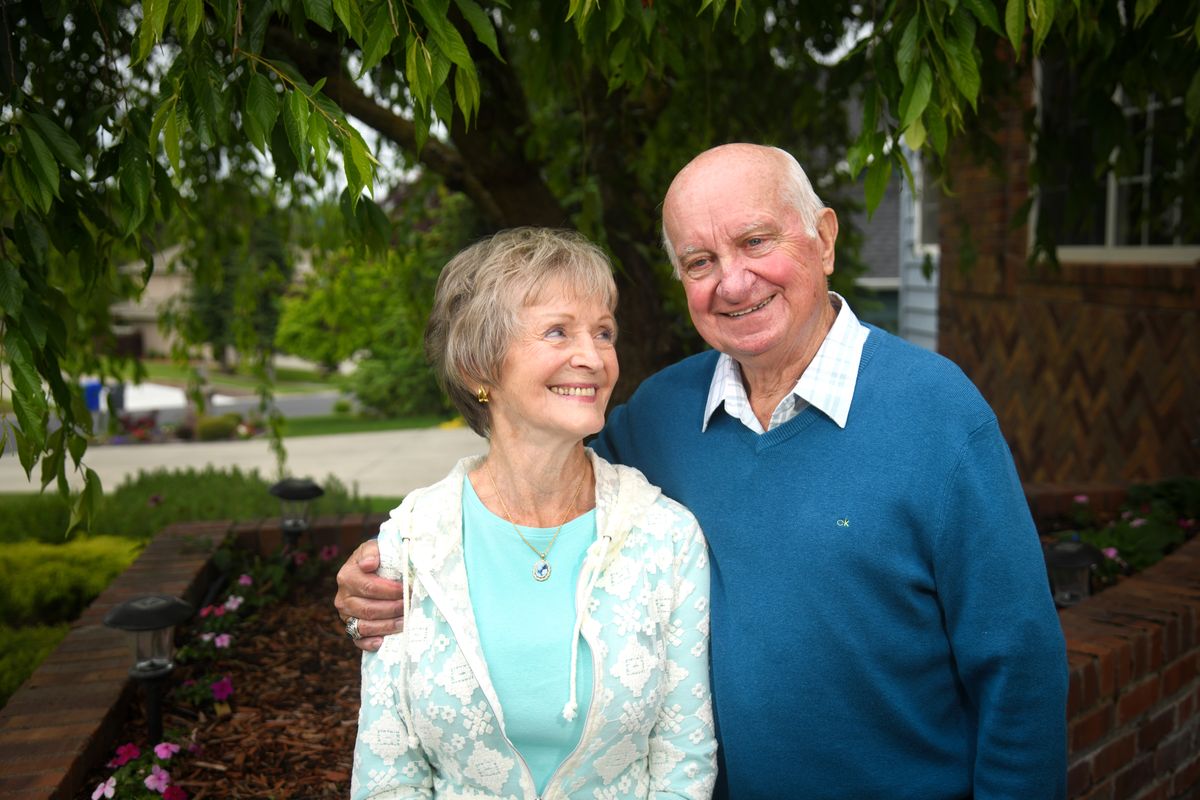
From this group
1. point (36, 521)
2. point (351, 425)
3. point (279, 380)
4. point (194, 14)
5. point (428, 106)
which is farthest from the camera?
point (279, 380)

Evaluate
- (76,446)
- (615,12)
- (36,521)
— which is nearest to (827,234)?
(615,12)

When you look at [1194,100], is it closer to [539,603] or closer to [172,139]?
[539,603]

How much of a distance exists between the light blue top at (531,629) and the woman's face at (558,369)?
203 millimetres

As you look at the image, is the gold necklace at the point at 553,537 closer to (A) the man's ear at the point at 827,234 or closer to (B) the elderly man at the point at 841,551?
(B) the elderly man at the point at 841,551

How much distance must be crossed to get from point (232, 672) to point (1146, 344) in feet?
18.2

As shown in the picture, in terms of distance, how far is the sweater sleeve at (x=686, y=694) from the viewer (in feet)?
6.17

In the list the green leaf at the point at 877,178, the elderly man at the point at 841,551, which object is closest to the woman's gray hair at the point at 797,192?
the elderly man at the point at 841,551

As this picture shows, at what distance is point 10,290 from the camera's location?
187 centimetres

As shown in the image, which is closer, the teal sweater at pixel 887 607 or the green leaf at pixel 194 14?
the green leaf at pixel 194 14

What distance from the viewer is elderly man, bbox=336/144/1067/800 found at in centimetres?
175

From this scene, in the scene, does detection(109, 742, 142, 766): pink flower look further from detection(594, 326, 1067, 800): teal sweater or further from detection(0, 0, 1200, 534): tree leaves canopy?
detection(594, 326, 1067, 800): teal sweater

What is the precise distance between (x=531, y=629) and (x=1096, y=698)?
181 cm

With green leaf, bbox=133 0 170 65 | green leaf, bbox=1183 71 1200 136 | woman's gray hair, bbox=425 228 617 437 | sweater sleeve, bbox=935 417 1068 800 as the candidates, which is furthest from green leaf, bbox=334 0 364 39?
green leaf, bbox=1183 71 1200 136

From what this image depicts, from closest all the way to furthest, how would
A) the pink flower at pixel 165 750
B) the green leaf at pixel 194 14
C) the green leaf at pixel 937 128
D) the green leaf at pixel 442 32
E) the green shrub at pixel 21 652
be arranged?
the green leaf at pixel 194 14 → the green leaf at pixel 442 32 → the green leaf at pixel 937 128 → the pink flower at pixel 165 750 → the green shrub at pixel 21 652
